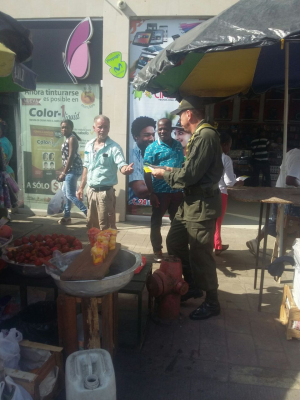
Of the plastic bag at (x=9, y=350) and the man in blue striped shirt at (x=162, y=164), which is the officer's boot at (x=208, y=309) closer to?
the man in blue striped shirt at (x=162, y=164)

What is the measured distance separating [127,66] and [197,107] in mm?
3772

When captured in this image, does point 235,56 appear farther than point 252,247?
No

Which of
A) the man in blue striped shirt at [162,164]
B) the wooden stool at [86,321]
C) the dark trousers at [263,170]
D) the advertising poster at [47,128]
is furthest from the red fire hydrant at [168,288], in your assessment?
the dark trousers at [263,170]

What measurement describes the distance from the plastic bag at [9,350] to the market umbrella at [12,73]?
206 centimetres

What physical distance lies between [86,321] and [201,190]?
5.14 ft

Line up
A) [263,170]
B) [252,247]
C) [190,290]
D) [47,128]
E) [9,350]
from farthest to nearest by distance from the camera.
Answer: [263,170]
[47,128]
[252,247]
[190,290]
[9,350]

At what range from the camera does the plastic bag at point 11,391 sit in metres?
2.06

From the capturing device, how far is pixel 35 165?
7637mm

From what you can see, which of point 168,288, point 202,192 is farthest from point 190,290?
point 202,192

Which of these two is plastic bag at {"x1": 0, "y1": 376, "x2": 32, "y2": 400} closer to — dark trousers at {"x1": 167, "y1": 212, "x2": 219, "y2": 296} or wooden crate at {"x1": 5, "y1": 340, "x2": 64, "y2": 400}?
wooden crate at {"x1": 5, "y1": 340, "x2": 64, "y2": 400}

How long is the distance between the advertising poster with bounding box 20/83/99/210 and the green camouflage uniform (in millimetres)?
4337

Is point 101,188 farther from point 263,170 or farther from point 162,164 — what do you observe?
point 263,170

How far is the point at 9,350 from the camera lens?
2422mm

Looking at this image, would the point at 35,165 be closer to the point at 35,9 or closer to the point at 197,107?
the point at 35,9
